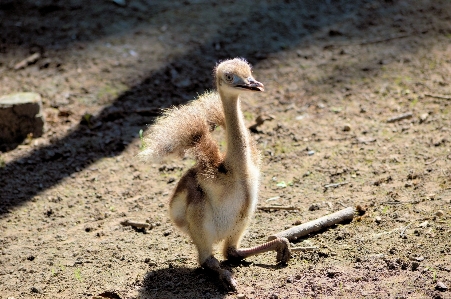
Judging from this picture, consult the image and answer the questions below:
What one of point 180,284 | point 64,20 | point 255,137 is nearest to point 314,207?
point 180,284

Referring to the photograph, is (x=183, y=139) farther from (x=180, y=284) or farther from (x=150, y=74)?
(x=150, y=74)

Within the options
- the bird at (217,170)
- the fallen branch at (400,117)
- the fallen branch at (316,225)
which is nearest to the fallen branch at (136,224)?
the bird at (217,170)

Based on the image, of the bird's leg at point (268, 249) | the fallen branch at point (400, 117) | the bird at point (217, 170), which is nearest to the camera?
the bird at point (217, 170)

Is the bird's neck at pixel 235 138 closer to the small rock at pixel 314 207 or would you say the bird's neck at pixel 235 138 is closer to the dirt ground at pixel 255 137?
the dirt ground at pixel 255 137

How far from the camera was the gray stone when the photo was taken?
8.45m

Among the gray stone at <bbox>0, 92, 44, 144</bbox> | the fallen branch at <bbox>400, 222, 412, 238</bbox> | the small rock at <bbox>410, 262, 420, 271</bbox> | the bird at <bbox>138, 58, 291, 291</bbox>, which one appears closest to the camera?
the small rock at <bbox>410, 262, 420, 271</bbox>

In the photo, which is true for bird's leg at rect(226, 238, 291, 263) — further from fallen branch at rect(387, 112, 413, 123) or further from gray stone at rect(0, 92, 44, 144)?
gray stone at rect(0, 92, 44, 144)

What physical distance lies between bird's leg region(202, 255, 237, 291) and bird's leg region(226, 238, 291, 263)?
0.30 metres

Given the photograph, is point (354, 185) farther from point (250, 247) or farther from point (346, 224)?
point (250, 247)

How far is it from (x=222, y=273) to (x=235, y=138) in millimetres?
1117

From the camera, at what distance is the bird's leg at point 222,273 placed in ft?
17.5

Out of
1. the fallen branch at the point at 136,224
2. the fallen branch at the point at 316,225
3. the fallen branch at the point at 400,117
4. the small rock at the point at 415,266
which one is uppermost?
the fallen branch at the point at 400,117

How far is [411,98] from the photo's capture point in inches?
342

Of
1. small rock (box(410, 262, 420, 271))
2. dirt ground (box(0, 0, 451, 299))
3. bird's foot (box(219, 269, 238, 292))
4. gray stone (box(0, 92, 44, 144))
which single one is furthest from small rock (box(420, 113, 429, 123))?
gray stone (box(0, 92, 44, 144))
